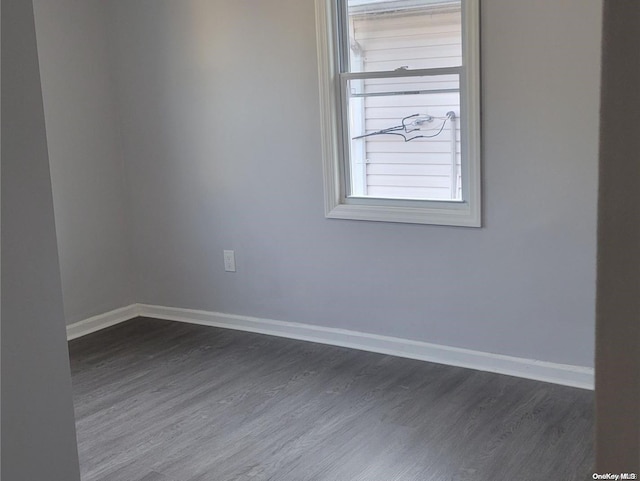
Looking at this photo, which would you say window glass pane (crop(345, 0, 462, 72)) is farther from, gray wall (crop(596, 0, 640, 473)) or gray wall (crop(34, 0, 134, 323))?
gray wall (crop(596, 0, 640, 473))

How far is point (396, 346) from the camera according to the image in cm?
350

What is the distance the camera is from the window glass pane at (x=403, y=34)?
314 cm

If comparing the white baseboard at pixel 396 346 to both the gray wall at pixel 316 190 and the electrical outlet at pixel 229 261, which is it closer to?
the gray wall at pixel 316 190

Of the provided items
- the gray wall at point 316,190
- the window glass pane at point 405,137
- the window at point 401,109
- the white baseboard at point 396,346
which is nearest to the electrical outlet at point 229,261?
the gray wall at point 316,190

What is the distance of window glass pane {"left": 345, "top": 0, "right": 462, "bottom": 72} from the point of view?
314 centimetres

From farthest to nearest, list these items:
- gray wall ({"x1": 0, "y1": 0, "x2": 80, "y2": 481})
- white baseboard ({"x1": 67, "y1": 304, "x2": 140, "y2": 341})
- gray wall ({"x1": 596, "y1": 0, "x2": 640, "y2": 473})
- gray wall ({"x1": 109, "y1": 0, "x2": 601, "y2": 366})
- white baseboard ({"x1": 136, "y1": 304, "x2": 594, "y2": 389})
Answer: white baseboard ({"x1": 67, "y1": 304, "x2": 140, "y2": 341}) < white baseboard ({"x1": 136, "y1": 304, "x2": 594, "y2": 389}) < gray wall ({"x1": 109, "y1": 0, "x2": 601, "y2": 366}) < gray wall ({"x1": 0, "y1": 0, "x2": 80, "y2": 481}) < gray wall ({"x1": 596, "y1": 0, "x2": 640, "y2": 473})

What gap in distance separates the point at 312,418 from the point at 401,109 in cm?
146

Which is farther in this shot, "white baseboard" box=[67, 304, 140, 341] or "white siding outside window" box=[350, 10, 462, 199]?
"white baseboard" box=[67, 304, 140, 341]

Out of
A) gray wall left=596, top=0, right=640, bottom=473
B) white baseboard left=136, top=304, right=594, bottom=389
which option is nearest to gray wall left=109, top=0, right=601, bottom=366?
white baseboard left=136, top=304, right=594, bottom=389

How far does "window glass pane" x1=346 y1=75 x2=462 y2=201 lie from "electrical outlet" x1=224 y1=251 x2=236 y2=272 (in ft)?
2.72

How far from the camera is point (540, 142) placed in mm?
2971

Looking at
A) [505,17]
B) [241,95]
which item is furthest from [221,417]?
[505,17]

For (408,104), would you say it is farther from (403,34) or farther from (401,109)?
(403,34)

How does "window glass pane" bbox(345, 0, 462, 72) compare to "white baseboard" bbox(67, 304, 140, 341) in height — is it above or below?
above
